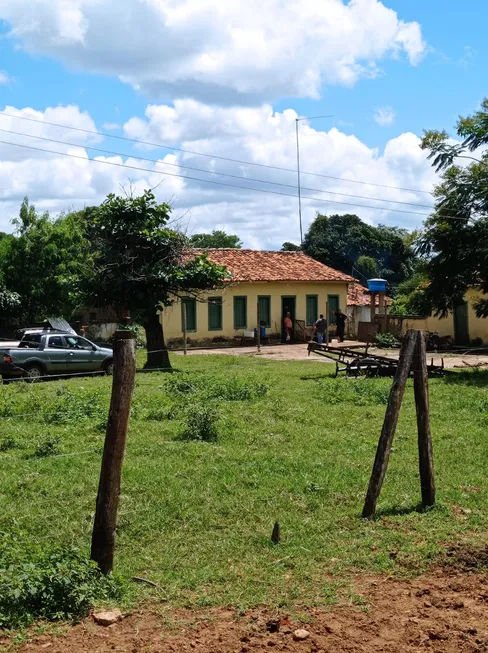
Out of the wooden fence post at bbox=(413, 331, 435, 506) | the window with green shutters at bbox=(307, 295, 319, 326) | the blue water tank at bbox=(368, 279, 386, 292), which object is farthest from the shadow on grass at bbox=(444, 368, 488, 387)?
Result: the window with green shutters at bbox=(307, 295, 319, 326)

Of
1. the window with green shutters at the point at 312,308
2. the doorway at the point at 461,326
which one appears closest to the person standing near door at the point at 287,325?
the window with green shutters at the point at 312,308

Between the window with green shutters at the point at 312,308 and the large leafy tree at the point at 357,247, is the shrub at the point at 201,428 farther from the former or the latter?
the large leafy tree at the point at 357,247

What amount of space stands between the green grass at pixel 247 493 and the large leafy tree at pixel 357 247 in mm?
38159

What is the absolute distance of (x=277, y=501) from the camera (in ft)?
25.6

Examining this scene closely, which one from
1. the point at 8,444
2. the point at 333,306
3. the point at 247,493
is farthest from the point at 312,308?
the point at 247,493

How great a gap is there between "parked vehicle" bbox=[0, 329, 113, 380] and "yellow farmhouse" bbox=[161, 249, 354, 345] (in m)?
12.2

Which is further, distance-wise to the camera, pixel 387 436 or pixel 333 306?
pixel 333 306

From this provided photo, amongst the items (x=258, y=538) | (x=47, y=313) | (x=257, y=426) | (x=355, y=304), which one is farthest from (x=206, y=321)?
(x=258, y=538)

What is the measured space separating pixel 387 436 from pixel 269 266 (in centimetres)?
3197

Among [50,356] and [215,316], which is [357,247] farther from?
[50,356]

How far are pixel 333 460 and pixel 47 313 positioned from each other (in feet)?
81.2

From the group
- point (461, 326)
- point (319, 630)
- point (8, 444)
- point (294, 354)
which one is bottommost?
point (319, 630)

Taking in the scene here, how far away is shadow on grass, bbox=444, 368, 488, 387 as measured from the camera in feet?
61.9

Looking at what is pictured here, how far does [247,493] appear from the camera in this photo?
8.03 meters
